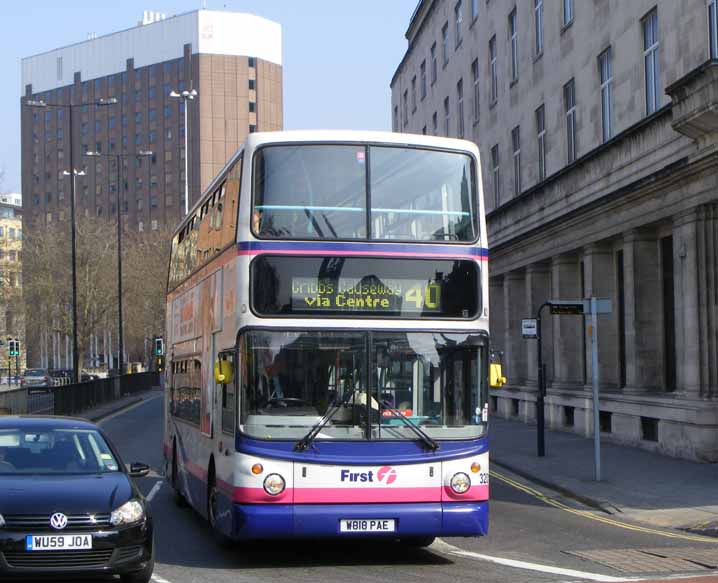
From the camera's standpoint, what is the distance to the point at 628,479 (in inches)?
746

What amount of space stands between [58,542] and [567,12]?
83.9 ft

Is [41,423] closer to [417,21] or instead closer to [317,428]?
[317,428]

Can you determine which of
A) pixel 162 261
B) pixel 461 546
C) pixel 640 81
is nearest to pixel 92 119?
pixel 162 261

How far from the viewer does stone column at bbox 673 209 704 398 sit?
21359 mm

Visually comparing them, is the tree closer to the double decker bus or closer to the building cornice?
the building cornice

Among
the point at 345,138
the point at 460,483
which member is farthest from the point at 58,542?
the point at 345,138

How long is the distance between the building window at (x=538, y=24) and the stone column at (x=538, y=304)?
6.54 metres

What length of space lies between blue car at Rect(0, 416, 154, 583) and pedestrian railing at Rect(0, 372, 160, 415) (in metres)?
22.7

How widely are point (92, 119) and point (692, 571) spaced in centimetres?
14322

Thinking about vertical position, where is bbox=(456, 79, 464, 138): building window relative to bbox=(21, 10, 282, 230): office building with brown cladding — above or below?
below

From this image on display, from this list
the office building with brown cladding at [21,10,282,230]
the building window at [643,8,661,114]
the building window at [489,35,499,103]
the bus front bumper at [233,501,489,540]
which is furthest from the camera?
the office building with brown cladding at [21,10,282,230]

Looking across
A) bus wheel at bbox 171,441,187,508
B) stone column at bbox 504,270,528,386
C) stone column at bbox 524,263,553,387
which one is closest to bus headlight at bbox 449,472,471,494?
bus wheel at bbox 171,441,187,508

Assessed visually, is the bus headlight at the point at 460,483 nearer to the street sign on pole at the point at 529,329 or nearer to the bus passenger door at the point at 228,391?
the bus passenger door at the point at 228,391

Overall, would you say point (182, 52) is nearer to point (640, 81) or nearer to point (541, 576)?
point (640, 81)
